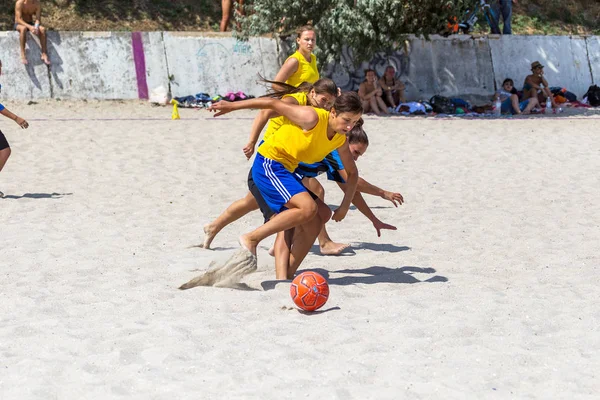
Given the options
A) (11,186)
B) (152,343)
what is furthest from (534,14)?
(152,343)

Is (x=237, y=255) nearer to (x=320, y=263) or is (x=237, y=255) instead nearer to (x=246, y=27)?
(x=320, y=263)

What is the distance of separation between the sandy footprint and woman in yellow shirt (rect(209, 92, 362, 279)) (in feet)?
0.28

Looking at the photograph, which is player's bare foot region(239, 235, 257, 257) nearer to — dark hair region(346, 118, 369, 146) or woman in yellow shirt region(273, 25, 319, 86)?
dark hair region(346, 118, 369, 146)

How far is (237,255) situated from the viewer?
5.28 metres

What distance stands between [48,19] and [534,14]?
490 inches

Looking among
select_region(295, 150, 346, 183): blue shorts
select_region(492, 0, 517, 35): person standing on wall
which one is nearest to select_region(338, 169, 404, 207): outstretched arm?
select_region(295, 150, 346, 183): blue shorts

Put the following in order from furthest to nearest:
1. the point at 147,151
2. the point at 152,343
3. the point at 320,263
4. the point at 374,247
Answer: the point at 147,151 → the point at 374,247 → the point at 320,263 → the point at 152,343

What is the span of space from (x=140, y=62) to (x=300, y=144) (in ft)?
34.2

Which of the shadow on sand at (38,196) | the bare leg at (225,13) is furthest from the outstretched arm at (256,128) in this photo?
the bare leg at (225,13)

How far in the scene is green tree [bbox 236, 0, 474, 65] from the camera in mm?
14758

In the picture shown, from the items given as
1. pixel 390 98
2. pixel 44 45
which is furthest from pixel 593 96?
pixel 44 45

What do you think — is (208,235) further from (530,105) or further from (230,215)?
(530,105)

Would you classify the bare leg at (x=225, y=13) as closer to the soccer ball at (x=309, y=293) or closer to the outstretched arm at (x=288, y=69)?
the outstretched arm at (x=288, y=69)

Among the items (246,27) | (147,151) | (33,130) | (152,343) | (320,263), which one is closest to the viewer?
(152,343)
